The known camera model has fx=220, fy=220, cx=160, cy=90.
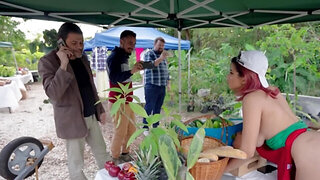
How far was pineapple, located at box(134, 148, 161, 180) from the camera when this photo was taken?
0.87 meters

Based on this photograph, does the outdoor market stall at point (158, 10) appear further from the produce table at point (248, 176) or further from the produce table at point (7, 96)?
the produce table at point (7, 96)

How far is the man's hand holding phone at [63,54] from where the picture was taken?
161 centimetres

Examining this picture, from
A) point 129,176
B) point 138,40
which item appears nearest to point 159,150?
point 129,176

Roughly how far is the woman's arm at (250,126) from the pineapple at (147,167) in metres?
0.40

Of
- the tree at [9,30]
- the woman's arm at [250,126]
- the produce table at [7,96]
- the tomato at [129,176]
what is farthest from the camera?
the tree at [9,30]

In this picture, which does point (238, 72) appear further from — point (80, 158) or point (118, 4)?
point (118, 4)

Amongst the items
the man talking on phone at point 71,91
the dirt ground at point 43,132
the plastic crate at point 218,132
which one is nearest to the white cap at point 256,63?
the plastic crate at point 218,132

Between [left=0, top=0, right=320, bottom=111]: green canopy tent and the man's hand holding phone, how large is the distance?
0.66 meters

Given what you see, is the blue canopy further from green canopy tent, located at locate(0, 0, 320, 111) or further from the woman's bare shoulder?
the woman's bare shoulder

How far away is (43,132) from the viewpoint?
4.54m

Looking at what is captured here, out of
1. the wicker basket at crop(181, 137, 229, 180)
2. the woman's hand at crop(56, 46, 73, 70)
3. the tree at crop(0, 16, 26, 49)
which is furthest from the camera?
the tree at crop(0, 16, 26, 49)

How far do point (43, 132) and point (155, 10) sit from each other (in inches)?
141

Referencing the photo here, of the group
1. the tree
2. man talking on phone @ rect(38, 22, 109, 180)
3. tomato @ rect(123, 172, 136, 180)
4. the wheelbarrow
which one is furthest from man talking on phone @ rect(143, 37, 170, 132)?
the tree

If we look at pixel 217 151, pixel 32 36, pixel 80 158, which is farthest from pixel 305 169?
pixel 32 36
